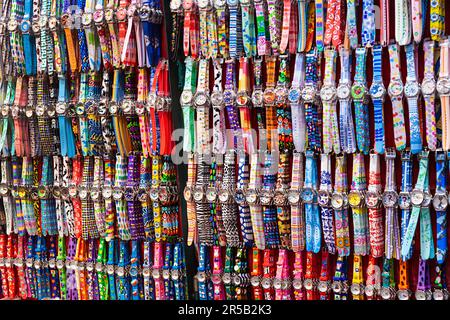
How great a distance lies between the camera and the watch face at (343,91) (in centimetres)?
277

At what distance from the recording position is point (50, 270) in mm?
3641

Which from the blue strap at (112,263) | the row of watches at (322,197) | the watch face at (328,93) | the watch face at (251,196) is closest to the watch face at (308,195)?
the row of watches at (322,197)

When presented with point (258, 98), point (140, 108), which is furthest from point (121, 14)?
point (258, 98)

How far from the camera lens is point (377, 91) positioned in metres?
2.73

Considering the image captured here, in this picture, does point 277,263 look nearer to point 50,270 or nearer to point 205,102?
point 205,102

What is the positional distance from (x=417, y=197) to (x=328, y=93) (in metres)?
0.61

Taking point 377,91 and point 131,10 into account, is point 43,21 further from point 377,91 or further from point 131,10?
point 377,91

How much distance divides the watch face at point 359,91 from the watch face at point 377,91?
0.04m

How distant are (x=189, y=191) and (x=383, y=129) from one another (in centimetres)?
103

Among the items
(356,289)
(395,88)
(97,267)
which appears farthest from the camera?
(97,267)

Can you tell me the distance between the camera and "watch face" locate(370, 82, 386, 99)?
2721 millimetres

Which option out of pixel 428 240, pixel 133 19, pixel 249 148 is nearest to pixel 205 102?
pixel 249 148

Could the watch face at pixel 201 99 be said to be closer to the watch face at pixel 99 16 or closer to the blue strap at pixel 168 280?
the watch face at pixel 99 16

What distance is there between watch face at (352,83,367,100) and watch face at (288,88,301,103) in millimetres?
259
